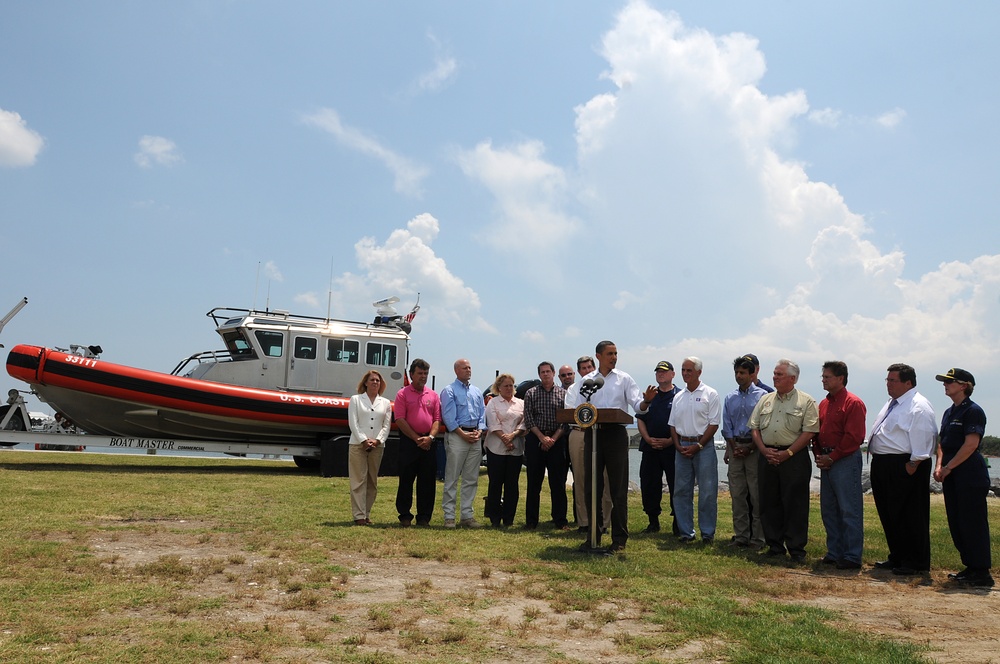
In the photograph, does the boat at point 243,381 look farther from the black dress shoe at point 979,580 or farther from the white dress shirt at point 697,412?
the black dress shoe at point 979,580

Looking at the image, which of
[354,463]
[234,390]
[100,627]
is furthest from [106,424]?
[100,627]

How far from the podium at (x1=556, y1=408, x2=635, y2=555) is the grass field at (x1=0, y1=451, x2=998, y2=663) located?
0.17 meters

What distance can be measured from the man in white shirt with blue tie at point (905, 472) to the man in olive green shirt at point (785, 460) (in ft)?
1.69

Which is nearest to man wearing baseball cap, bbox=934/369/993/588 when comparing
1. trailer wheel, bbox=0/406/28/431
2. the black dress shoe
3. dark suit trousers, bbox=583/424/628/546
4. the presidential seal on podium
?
the black dress shoe

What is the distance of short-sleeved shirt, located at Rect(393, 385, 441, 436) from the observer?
743 cm

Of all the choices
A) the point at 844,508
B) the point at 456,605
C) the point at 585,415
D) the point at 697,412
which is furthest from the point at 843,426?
the point at 456,605

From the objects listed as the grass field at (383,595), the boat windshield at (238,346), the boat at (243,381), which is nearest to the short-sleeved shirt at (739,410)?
the grass field at (383,595)

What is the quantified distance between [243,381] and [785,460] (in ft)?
36.9

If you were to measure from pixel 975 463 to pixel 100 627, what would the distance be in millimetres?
5474

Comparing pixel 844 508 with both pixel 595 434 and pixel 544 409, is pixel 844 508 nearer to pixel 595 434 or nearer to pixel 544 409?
pixel 595 434

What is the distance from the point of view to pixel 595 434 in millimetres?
6000

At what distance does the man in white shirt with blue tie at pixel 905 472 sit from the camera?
5504 mm

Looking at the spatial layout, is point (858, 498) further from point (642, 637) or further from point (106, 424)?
point (106, 424)

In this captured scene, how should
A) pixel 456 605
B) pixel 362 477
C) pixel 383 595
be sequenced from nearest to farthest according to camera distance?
pixel 456 605 < pixel 383 595 < pixel 362 477
